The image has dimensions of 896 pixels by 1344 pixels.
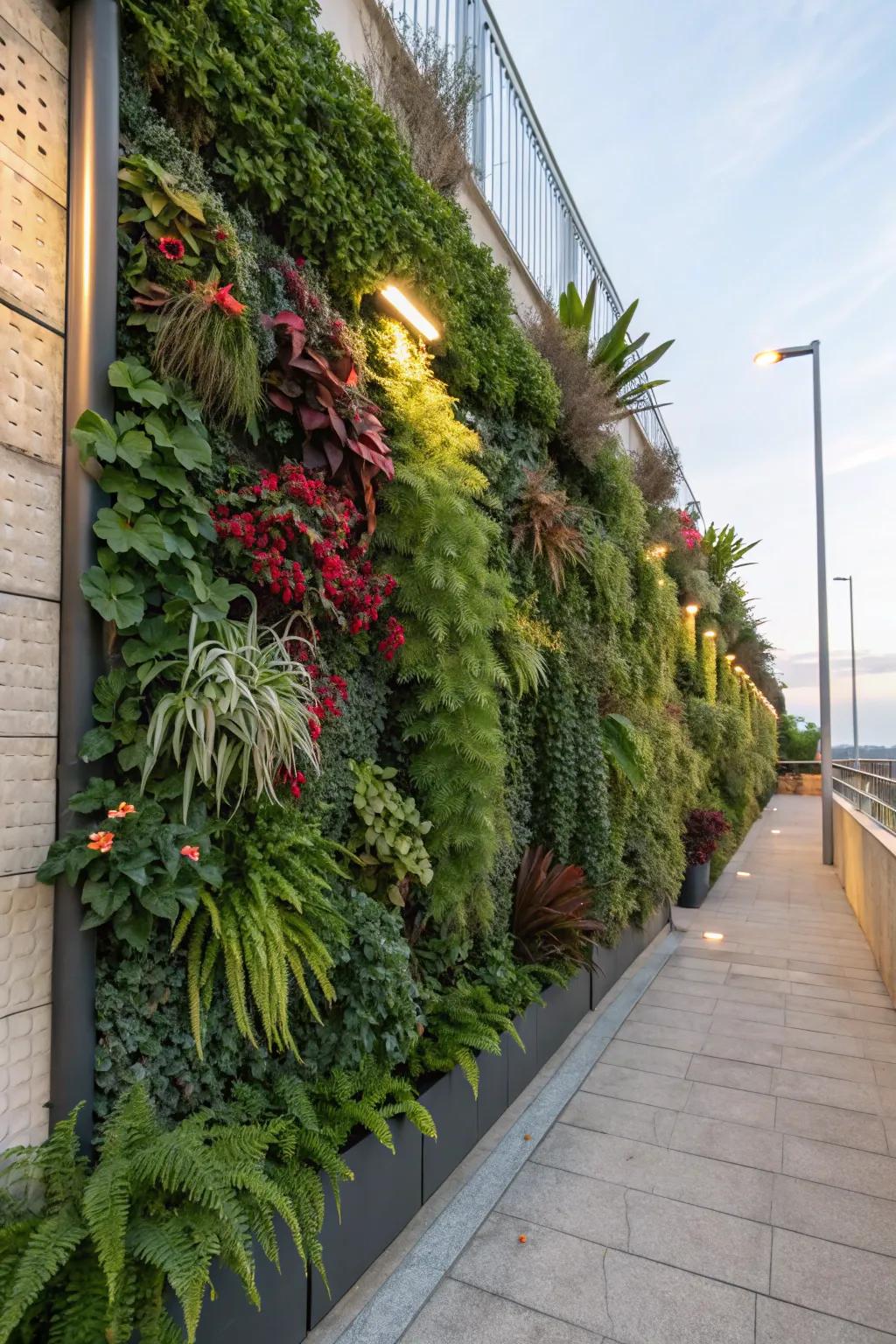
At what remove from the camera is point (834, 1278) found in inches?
83.9

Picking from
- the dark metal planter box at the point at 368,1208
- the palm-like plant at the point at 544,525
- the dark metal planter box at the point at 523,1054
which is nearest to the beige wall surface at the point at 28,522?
the dark metal planter box at the point at 368,1208

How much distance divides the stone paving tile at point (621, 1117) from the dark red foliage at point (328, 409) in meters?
2.65

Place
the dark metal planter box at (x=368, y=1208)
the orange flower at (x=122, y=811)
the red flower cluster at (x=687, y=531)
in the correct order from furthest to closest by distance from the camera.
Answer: the red flower cluster at (x=687, y=531) → the dark metal planter box at (x=368, y=1208) → the orange flower at (x=122, y=811)

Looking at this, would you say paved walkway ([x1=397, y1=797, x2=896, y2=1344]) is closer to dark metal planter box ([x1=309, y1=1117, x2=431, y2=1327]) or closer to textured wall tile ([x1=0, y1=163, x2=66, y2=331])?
dark metal planter box ([x1=309, y1=1117, x2=431, y2=1327])

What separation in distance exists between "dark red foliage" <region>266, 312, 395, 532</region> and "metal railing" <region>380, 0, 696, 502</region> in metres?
2.06

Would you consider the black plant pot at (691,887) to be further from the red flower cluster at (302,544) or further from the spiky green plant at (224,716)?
the spiky green plant at (224,716)

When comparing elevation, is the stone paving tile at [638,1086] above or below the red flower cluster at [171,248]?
below

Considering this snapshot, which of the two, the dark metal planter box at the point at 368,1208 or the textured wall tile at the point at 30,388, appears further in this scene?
the dark metal planter box at the point at 368,1208

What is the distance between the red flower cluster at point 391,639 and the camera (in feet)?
8.61

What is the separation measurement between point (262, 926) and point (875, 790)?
24.3 ft

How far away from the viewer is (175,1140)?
146 cm

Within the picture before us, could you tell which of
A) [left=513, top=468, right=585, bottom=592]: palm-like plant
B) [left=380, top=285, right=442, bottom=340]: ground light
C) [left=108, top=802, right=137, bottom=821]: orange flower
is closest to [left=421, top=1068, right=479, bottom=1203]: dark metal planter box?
[left=108, top=802, right=137, bottom=821]: orange flower

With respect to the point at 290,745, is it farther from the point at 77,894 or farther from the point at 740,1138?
the point at 740,1138

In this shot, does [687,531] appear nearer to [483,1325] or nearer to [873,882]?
[873,882]
